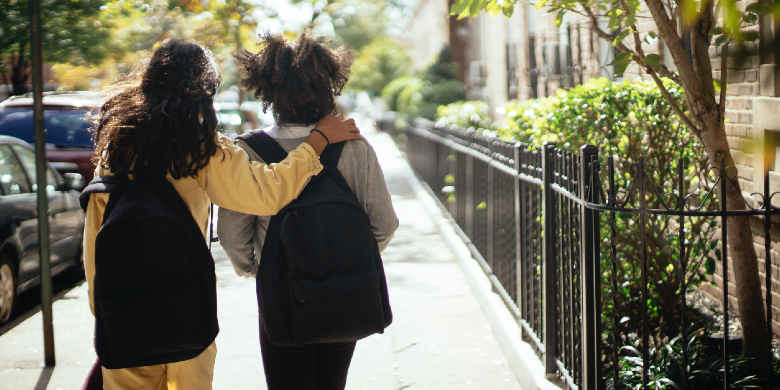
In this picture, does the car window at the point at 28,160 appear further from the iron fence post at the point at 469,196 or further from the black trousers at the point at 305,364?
the black trousers at the point at 305,364

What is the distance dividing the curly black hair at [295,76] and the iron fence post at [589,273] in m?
1.11

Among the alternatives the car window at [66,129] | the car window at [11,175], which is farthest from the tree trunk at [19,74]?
the car window at [11,175]

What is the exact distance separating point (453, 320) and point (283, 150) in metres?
3.18

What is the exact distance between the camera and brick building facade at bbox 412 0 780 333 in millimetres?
1283

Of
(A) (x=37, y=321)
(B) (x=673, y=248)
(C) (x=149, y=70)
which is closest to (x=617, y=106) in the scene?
(B) (x=673, y=248)

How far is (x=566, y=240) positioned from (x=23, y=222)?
446 centimetres

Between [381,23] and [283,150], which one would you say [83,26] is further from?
[381,23]

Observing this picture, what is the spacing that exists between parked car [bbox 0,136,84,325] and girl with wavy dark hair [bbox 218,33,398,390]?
12.4ft

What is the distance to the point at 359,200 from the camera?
106 inches

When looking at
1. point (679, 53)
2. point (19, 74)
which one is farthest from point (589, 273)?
point (19, 74)

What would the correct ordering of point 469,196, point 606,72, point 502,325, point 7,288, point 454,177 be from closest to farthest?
1. point 502,325
2. point 7,288
3. point 469,196
4. point 606,72
5. point 454,177

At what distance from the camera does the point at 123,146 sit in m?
2.40

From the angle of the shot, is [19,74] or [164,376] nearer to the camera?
[164,376]

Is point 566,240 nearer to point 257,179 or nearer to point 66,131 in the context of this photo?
point 257,179
